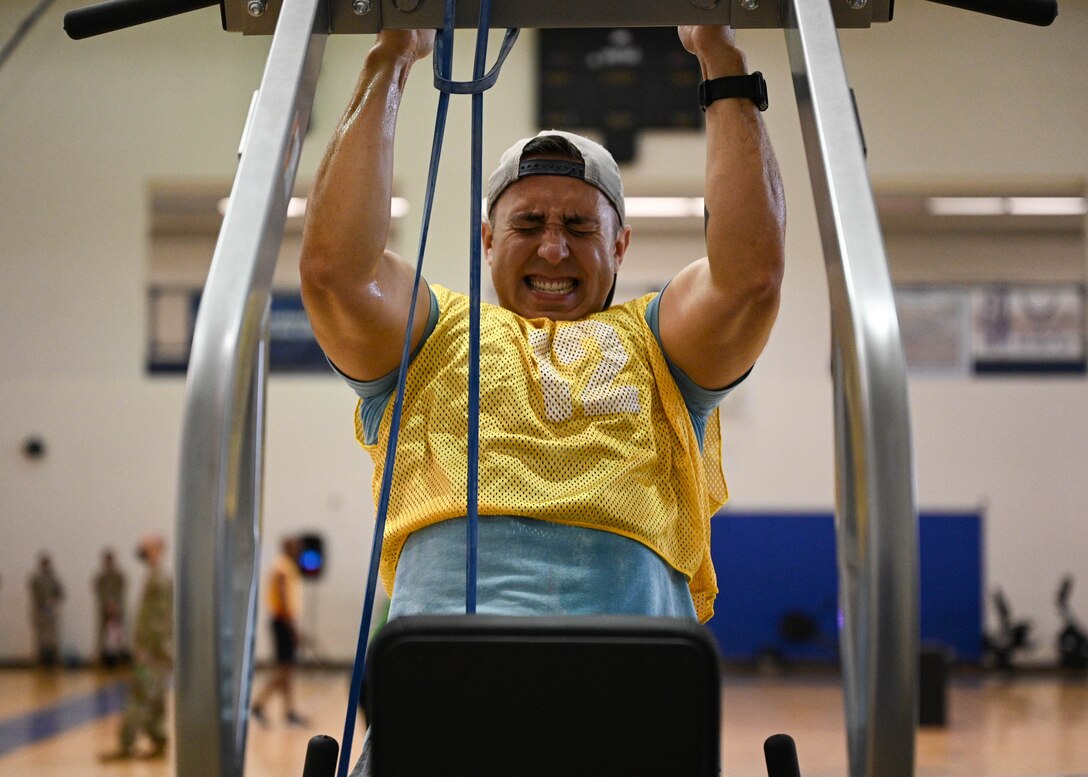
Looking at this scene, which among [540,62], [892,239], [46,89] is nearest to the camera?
[540,62]

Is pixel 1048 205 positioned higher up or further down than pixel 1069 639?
higher up

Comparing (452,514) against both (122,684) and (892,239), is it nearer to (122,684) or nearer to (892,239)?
(122,684)

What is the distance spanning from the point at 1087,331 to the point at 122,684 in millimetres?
8514

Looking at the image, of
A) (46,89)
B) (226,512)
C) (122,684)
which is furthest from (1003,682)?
(226,512)

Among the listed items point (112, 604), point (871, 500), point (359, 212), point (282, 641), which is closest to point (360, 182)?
point (359, 212)

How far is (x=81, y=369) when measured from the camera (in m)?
9.67

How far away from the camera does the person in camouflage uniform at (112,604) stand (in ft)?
31.6

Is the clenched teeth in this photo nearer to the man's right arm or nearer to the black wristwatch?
the man's right arm

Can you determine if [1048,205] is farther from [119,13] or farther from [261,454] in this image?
[261,454]

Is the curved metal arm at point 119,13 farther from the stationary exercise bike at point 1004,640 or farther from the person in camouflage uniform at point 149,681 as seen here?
the stationary exercise bike at point 1004,640

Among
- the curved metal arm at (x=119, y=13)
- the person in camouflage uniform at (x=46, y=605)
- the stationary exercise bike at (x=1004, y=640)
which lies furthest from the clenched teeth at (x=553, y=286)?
the person in camouflage uniform at (x=46, y=605)

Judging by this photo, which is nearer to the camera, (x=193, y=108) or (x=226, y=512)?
(x=226, y=512)

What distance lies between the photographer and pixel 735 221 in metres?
1.24

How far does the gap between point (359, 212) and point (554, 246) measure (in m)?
0.34
